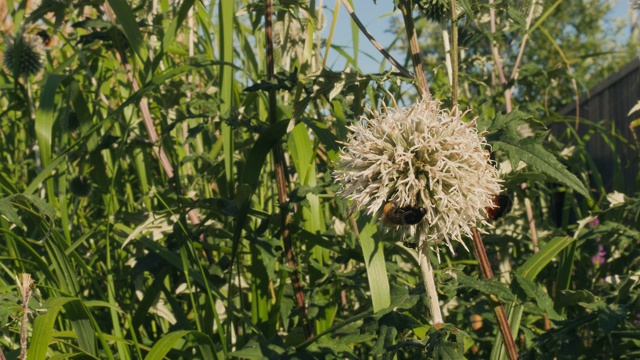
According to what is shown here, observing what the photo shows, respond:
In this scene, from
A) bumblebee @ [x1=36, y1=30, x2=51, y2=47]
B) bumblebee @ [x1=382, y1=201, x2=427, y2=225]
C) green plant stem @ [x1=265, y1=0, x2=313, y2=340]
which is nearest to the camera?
bumblebee @ [x1=382, y1=201, x2=427, y2=225]

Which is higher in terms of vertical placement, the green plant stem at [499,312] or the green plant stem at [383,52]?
the green plant stem at [383,52]

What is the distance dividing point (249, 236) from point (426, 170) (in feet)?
2.48

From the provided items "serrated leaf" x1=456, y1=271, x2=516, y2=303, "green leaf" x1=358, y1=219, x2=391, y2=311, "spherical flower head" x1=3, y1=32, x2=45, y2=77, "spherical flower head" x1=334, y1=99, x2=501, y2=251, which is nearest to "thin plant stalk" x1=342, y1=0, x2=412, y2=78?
"spherical flower head" x1=334, y1=99, x2=501, y2=251

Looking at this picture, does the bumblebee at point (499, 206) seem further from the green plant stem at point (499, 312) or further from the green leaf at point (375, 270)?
the green leaf at point (375, 270)

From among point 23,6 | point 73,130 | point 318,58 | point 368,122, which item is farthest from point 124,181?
point 368,122

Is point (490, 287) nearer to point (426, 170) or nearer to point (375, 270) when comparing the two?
point (426, 170)

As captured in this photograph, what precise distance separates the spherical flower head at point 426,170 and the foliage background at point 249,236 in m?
0.12

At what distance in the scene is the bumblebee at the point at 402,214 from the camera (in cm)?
149

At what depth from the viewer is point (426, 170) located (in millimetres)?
1530

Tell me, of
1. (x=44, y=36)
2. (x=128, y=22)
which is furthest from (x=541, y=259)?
(x=44, y=36)

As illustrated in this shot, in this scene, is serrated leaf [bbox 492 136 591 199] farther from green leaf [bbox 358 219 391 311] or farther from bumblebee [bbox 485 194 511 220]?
green leaf [bbox 358 219 391 311]

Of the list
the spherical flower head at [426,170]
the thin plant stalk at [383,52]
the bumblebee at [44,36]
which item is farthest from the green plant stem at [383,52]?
the bumblebee at [44,36]

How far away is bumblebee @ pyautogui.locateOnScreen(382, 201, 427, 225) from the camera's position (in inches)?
58.5

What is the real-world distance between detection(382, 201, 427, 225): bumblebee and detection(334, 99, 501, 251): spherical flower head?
Result: 13mm
